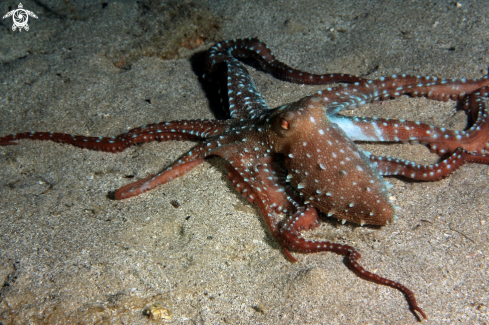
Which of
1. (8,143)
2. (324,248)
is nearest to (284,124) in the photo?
(324,248)

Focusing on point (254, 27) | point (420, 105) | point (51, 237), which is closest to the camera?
point (51, 237)

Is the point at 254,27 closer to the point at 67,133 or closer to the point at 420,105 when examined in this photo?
the point at 420,105

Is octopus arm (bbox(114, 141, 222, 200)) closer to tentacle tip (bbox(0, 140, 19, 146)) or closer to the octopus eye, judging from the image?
the octopus eye

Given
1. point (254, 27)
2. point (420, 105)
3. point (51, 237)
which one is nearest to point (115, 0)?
point (254, 27)

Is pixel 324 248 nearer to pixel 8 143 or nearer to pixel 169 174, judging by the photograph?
pixel 169 174

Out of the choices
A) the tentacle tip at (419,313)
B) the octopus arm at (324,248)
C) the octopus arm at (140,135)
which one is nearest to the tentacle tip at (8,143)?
the octopus arm at (140,135)

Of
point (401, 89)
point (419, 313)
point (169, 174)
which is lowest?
point (169, 174)

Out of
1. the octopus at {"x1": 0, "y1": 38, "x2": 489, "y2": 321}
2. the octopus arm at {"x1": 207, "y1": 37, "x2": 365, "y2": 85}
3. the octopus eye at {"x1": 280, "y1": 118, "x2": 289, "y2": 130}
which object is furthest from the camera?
the octopus arm at {"x1": 207, "y1": 37, "x2": 365, "y2": 85}

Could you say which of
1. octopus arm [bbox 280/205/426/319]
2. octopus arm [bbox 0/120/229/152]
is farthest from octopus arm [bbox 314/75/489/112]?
octopus arm [bbox 280/205/426/319]
